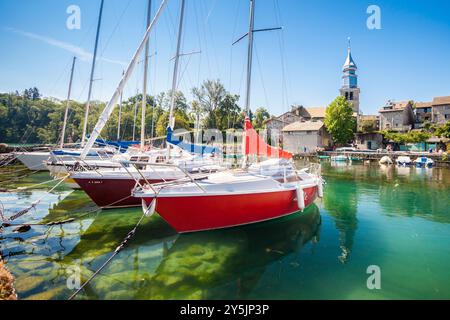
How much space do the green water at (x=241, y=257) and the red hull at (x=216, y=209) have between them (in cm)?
50

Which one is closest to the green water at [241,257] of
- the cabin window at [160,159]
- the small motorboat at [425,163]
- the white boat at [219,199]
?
the white boat at [219,199]

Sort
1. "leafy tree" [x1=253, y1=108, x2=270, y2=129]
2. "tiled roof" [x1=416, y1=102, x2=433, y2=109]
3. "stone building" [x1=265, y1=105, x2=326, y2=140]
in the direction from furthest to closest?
"leafy tree" [x1=253, y1=108, x2=270, y2=129] → "stone building" [x1=265, y1=105, x2=326, y2=140] → "tiled roof" [x1=416, y1=102, x2=433, y2=109]

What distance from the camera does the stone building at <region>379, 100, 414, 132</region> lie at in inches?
2275

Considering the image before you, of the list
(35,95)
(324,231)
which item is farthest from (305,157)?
(35,95)

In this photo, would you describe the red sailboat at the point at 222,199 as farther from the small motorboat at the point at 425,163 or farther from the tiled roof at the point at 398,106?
the tiled roof at the point at 398,106

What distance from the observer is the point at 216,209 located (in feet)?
26.7

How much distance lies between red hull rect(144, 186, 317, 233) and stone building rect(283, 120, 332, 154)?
4870cm

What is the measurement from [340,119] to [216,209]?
52866 mm

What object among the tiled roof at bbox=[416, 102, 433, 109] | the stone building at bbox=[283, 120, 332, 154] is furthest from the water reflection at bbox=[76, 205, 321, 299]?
Answer: the tiled roof at bbox=[416, 102, 433, 109]

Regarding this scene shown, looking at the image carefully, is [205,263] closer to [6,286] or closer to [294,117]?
[6,286]

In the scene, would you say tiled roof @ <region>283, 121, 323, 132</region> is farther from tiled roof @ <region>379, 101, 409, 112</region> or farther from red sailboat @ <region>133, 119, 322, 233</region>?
red sailboat @ <region>133, 119, 322, 233</region>
